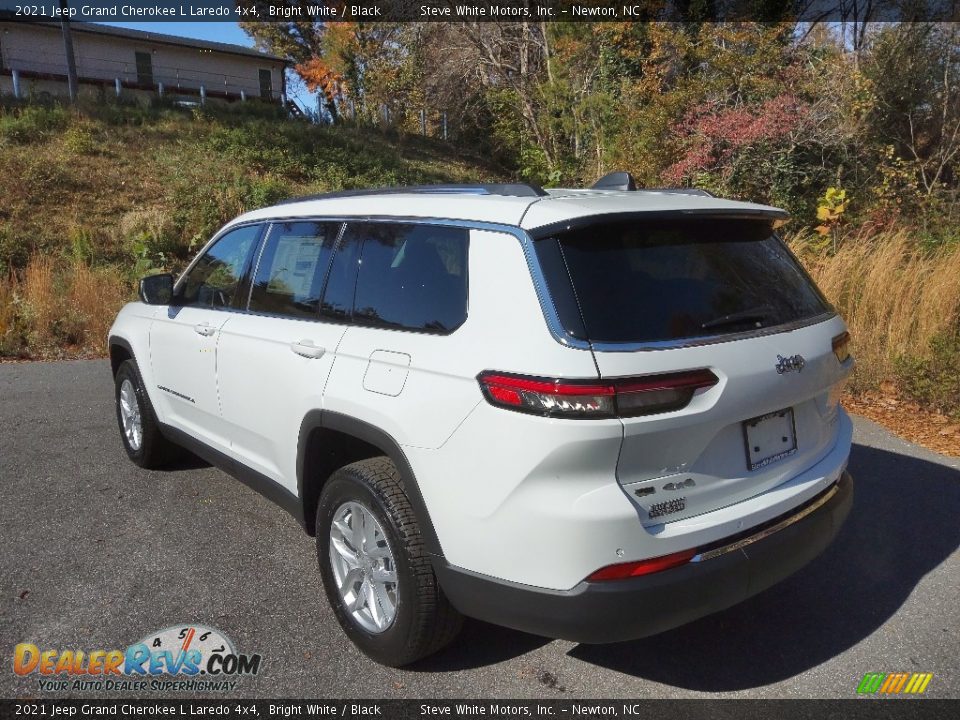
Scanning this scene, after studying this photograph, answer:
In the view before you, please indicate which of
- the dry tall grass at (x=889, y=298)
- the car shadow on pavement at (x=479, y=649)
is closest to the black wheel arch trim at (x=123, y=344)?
the car shadow on pavement at (x=479, y=649)

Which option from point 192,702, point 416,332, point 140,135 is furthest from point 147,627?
point 140,135

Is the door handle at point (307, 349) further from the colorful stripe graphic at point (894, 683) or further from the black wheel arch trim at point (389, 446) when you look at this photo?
the colorful stripe graphic at point (894, 683)

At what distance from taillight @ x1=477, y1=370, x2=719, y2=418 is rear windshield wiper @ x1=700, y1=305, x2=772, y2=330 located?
28 cm

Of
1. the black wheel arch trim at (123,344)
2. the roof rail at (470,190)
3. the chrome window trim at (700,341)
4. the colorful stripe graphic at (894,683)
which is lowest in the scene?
the colorful stripe graphic at (894,683)

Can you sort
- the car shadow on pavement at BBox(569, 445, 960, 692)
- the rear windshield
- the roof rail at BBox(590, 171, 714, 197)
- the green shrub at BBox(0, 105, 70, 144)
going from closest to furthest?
the rear windshield
the car shadow on pavement at BBox(569, 445, 960, 692)
the roof rail at BBox(590, 171, 714, 197)
the green shrub at BBox(0, 105, 70, 144)

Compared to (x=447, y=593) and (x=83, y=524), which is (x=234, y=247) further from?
(x=447, y=593)

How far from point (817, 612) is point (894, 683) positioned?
0.51m

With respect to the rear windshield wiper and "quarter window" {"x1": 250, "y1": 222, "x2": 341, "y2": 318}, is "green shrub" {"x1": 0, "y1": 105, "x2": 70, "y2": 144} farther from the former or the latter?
the rear windshield wiper

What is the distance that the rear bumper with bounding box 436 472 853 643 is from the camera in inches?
91.7

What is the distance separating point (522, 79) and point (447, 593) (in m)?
22.7

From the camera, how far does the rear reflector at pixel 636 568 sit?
232 cm

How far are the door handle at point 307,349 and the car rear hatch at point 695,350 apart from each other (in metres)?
1.13

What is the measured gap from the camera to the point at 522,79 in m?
23.1

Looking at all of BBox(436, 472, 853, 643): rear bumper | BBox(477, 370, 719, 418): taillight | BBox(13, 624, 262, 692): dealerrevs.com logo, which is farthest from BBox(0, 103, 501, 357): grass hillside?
BBox(477, 370, 719, 418): taillight
